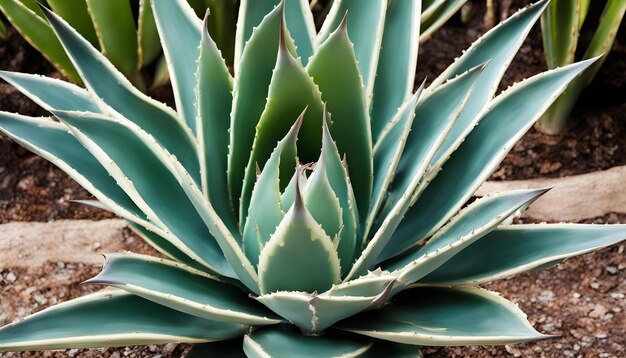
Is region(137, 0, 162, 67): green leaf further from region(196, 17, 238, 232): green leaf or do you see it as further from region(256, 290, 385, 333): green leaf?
region(256, 290, 385, 333): green leaf

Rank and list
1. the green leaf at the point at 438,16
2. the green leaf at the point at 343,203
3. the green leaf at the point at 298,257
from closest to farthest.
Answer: the green leaf at the point at 298,257
the green leaf at the point at 343,203
the green leaf at the point at 438,16

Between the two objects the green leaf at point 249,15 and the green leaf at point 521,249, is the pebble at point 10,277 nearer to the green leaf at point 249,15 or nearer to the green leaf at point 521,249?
the green leaf at point 249,15

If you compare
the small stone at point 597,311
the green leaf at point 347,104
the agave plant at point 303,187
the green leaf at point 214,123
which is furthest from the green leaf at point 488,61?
the small stone at point 597,311

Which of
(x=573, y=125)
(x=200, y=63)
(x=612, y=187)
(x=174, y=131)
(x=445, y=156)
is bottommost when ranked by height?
(x=612, y=187)

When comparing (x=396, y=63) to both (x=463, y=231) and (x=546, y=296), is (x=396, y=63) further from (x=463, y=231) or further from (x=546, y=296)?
(x=546, y=296)

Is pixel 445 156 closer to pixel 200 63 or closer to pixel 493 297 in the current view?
pixel 493 297

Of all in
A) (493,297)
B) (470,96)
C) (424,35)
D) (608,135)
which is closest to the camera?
(493,297)

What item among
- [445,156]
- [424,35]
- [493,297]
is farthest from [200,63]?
[424,35]

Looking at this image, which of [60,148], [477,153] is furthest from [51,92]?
[477,153]
